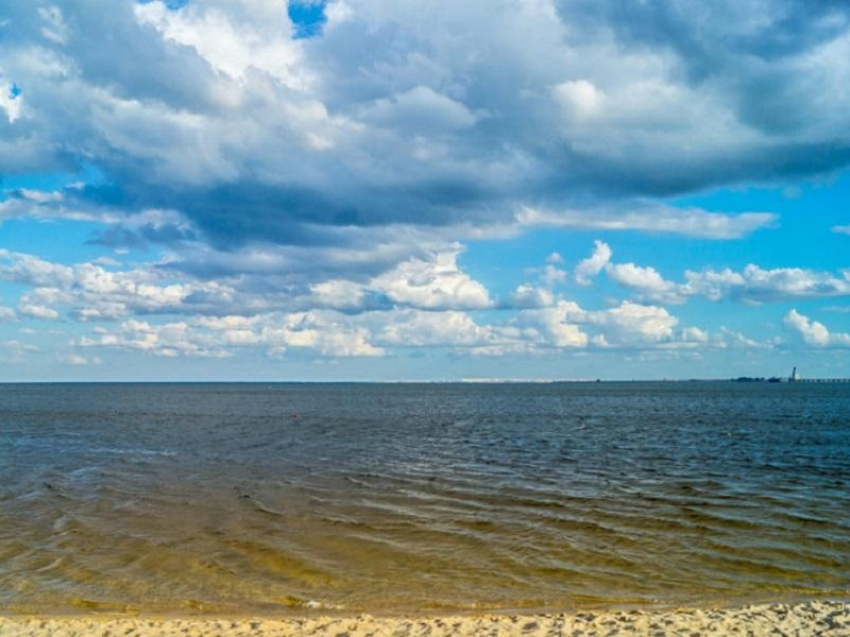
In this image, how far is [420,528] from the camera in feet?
73.9

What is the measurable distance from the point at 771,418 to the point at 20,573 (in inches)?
3191

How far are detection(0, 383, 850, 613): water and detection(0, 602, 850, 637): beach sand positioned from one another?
1081 millimetres

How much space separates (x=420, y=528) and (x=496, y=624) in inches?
361

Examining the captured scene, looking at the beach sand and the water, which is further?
the water

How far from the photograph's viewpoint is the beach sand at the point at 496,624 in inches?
507

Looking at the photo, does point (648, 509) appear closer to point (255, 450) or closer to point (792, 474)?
point (792, 474)

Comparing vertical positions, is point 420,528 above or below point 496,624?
below

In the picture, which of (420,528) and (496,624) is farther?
(420,528)

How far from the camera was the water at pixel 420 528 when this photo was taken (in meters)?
16.1

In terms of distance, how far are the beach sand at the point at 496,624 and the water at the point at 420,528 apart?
Answer: 1.08 metres

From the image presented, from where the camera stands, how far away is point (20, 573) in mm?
17469

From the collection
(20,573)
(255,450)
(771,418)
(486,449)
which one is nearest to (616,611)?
(20,573)

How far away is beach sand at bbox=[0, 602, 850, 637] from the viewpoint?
12.9 m

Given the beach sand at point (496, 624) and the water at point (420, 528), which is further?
the water at point (420, 528)
